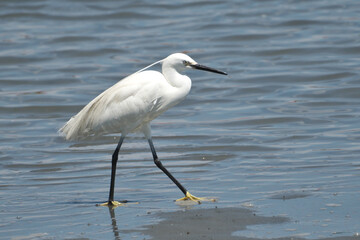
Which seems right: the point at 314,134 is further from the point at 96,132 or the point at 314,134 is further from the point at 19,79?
the point at 19,79

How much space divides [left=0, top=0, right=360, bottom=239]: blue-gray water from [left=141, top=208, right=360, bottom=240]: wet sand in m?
0.16

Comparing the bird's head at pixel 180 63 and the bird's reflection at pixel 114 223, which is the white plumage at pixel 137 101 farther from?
the bird's reflection at pixel 114 223

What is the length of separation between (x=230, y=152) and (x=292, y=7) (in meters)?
13.1

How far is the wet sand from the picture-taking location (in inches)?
228

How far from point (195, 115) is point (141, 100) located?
16.8 ft

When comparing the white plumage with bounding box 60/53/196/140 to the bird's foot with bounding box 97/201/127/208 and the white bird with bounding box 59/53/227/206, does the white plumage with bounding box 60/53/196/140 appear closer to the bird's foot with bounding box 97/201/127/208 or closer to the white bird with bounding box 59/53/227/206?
the white bird with bounding box 59/53/227/206

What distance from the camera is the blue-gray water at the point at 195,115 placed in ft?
22.4

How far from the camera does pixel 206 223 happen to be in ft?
20.1

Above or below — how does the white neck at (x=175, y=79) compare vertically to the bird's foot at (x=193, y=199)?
above

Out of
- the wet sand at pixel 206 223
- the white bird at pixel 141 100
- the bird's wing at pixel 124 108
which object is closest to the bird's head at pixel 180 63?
the white bird at pixel 141 100

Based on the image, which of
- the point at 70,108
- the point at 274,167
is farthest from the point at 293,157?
the point at 70,108

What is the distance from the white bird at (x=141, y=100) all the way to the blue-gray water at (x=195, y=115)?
70 cm

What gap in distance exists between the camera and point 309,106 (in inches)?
499

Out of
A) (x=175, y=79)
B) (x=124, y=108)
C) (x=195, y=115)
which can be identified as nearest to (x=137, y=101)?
(x=124, y=108)
